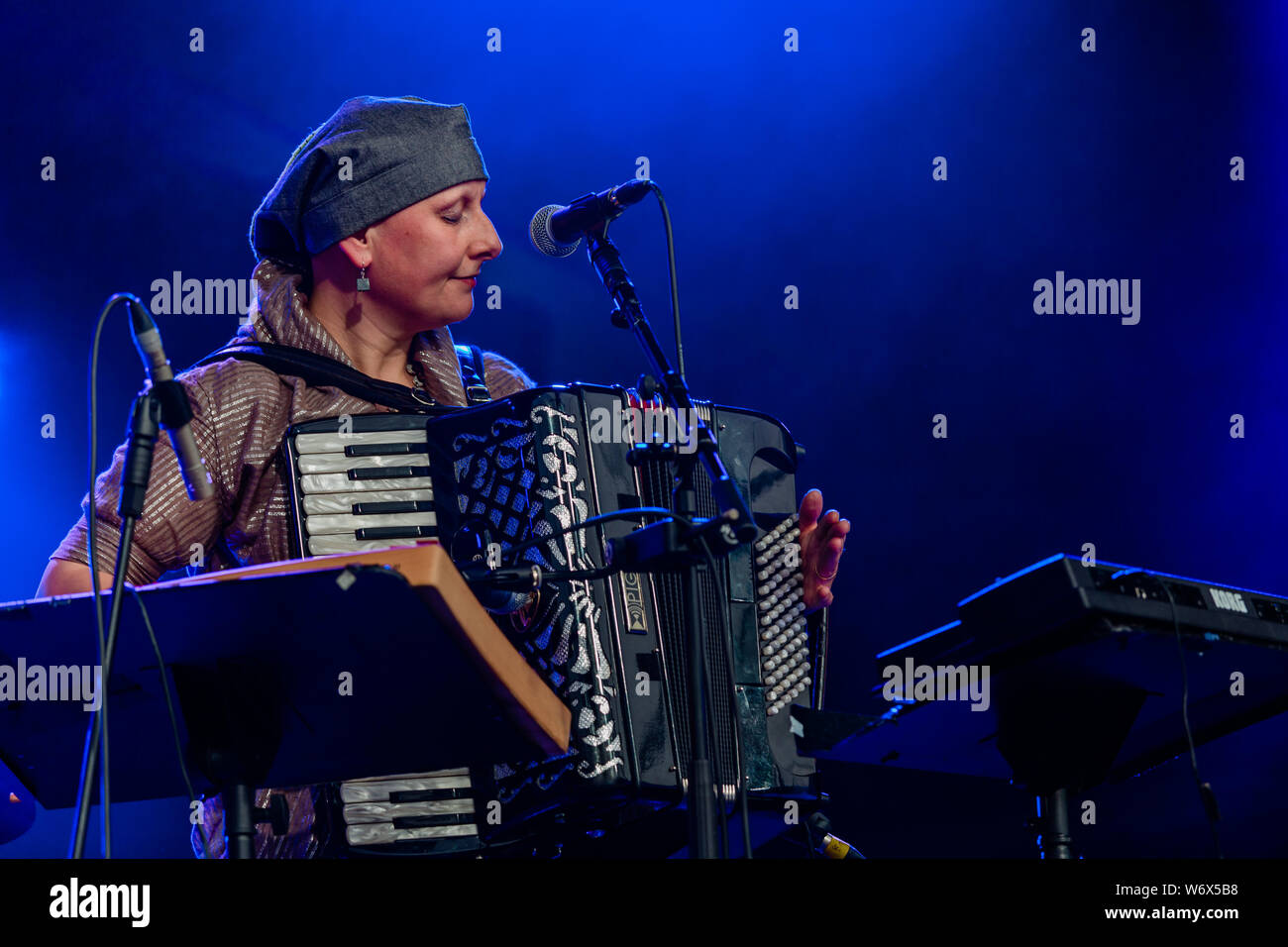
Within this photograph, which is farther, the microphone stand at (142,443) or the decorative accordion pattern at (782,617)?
the decorative accordion pattern at (782,617)

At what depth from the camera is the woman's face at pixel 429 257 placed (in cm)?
307

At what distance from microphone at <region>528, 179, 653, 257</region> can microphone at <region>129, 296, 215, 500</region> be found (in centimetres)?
103

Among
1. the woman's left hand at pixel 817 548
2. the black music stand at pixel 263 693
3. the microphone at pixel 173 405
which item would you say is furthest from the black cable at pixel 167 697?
the woman's left hand at pixel 817 548

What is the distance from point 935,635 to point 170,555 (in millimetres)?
1592

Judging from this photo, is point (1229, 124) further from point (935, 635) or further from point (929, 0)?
point (935, 635)

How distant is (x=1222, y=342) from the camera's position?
15.4ft

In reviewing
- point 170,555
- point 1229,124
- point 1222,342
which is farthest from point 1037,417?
point 170,555

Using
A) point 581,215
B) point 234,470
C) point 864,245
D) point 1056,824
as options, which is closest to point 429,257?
point 581,215

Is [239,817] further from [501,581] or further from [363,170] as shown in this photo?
[363,170]

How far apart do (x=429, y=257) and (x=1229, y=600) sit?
1883 mm

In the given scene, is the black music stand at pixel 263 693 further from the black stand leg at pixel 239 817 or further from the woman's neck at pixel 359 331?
the woman's neck at pixel 359 331

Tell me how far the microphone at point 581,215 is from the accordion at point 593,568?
361mm

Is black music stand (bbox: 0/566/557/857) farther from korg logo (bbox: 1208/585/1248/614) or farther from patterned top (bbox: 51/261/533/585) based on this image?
korg logo (bbox: 1208/585/1248/614)

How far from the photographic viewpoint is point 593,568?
2447 mm
